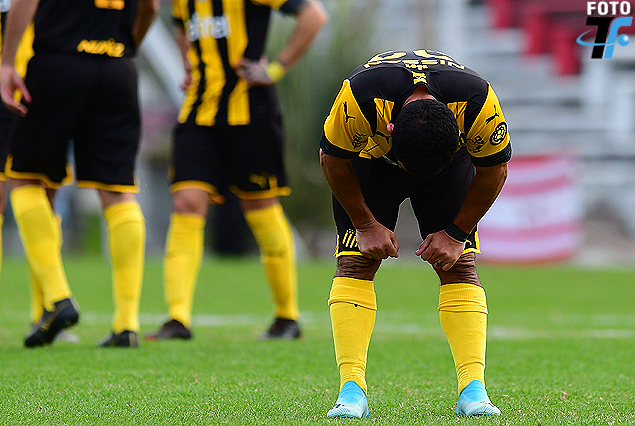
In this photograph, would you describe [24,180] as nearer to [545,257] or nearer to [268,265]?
[268,265]

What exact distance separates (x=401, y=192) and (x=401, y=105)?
1.40 ft

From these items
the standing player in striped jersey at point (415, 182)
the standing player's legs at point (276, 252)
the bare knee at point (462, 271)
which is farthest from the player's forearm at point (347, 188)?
the standing player's legs at point (276, 252)

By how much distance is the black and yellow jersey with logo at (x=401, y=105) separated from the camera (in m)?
2.64

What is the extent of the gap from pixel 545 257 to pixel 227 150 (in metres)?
8.60

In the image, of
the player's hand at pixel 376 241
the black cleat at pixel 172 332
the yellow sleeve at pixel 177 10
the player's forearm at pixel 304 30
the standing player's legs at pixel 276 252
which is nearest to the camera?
the player's hand at pixel 376 241

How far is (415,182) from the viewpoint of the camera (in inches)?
118

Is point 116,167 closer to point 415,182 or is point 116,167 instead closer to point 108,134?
point 108,134

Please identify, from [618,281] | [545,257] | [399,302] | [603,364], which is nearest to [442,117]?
[603,364]

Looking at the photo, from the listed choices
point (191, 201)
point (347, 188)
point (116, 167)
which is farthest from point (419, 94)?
point (191, 201)

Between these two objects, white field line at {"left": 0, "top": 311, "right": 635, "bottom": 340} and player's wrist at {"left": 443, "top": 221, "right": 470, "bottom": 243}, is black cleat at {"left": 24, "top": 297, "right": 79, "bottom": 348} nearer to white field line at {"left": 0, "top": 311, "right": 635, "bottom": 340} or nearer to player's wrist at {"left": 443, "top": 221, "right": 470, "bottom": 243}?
white field line at {"left": 0, "top": 311, "right": 635, "bottom": 340}

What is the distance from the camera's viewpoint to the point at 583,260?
1714 centimetres

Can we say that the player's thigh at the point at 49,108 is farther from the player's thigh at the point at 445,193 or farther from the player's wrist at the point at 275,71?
the player's thigh at the point at 445,193

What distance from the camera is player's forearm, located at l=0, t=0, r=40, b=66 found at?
3949 mm

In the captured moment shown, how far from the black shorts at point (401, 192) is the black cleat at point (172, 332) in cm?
192
